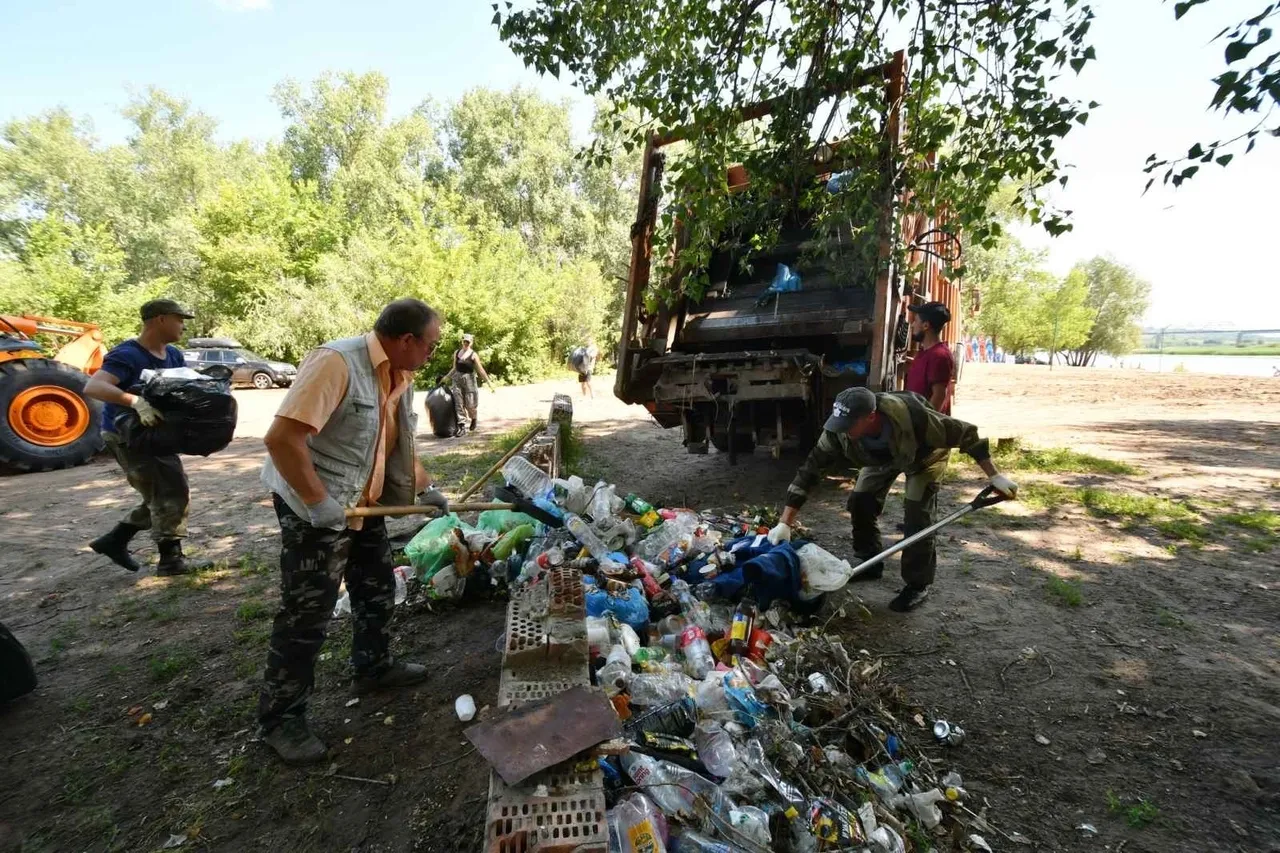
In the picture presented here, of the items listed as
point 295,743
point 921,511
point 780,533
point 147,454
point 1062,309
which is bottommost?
point 295,743

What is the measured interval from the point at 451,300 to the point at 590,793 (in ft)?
56.2

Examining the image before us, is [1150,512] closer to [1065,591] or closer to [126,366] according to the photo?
[1065,591]

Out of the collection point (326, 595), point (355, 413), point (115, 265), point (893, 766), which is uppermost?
point (115, 265)

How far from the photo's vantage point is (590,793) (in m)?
1.69

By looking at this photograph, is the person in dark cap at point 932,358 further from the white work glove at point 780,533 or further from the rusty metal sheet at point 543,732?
the rusty metal sheet at point 543,732

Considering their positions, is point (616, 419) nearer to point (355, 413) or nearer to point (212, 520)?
point (212, 520)

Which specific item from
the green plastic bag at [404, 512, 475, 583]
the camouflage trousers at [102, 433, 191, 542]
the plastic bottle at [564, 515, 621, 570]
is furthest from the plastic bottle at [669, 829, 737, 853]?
the camouflage trousers at [102, 433, 191, 542]

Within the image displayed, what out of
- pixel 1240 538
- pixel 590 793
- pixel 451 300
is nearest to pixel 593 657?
pixel 590 793

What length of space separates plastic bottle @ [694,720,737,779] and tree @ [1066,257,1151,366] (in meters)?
47.1

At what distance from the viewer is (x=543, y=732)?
1.86m

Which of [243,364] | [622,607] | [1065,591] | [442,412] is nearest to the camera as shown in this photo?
[622,607]

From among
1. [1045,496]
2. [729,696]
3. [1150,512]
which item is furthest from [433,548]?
[1150,512]

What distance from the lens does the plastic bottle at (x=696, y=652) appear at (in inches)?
104

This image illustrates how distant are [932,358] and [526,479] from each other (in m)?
3.11
